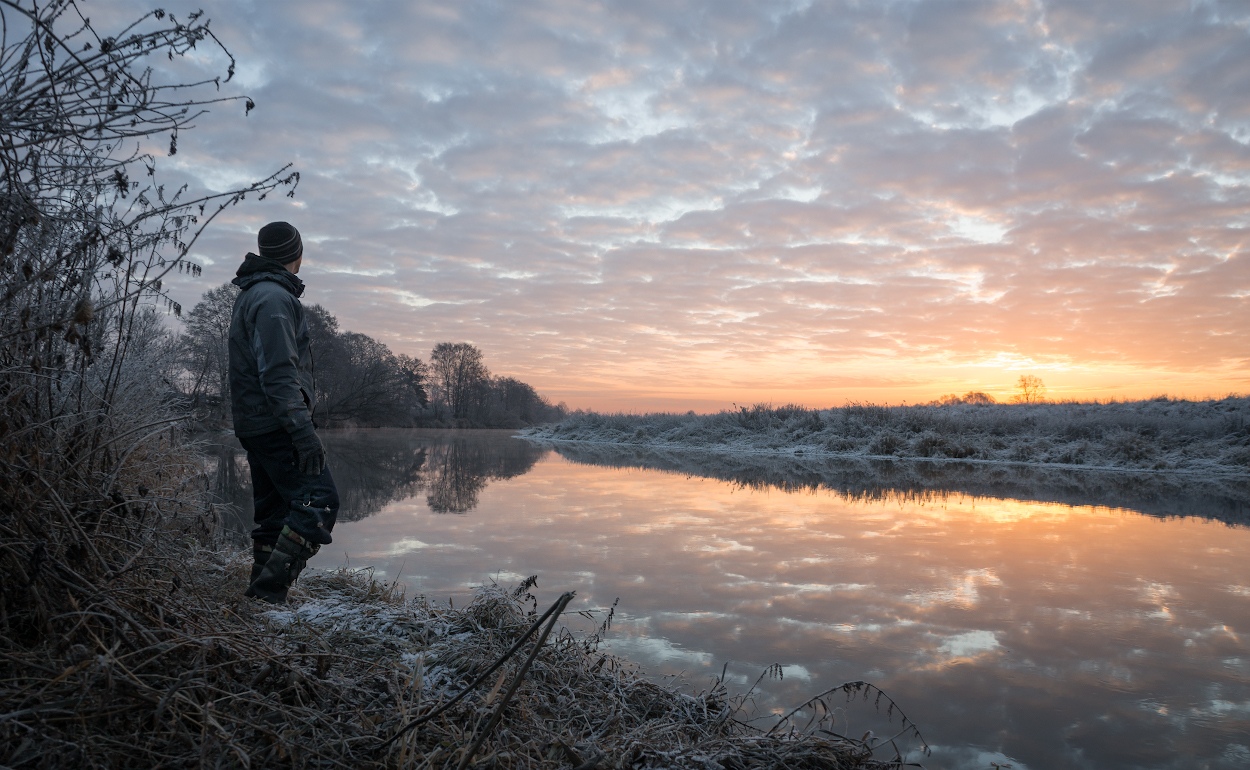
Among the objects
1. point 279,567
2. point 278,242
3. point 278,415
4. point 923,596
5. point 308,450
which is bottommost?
point 923,596

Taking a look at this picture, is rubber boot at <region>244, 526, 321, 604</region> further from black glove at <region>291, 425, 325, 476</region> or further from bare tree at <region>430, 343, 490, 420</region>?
bare tree at <region>430, 343, 490, 420</region>

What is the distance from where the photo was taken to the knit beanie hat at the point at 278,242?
12.5ft

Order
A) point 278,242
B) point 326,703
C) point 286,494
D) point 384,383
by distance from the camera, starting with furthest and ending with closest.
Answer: point 384,383, point 278,242, point 286,494, point 326,703

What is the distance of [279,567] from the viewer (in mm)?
3312

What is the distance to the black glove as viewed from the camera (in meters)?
3.33

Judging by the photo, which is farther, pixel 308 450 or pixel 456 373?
pixel 456 373

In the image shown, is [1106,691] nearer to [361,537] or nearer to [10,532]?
[10,532]

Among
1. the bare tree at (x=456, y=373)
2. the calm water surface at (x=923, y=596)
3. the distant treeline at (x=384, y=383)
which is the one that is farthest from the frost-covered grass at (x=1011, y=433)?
the bare tree at (x=456, y=373)

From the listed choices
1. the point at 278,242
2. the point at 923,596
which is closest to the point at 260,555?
the point at 278,242

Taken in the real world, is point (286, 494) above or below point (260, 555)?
above

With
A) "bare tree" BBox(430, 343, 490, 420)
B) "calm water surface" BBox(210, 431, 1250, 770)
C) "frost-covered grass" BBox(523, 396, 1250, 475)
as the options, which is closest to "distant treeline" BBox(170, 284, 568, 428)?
"bare tree" BBox(430, 343, 490, 420)

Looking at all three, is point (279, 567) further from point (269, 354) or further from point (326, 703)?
point (326, 703)

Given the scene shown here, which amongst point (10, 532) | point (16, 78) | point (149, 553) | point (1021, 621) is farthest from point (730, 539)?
point (16, 78)

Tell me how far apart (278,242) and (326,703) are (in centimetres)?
270
